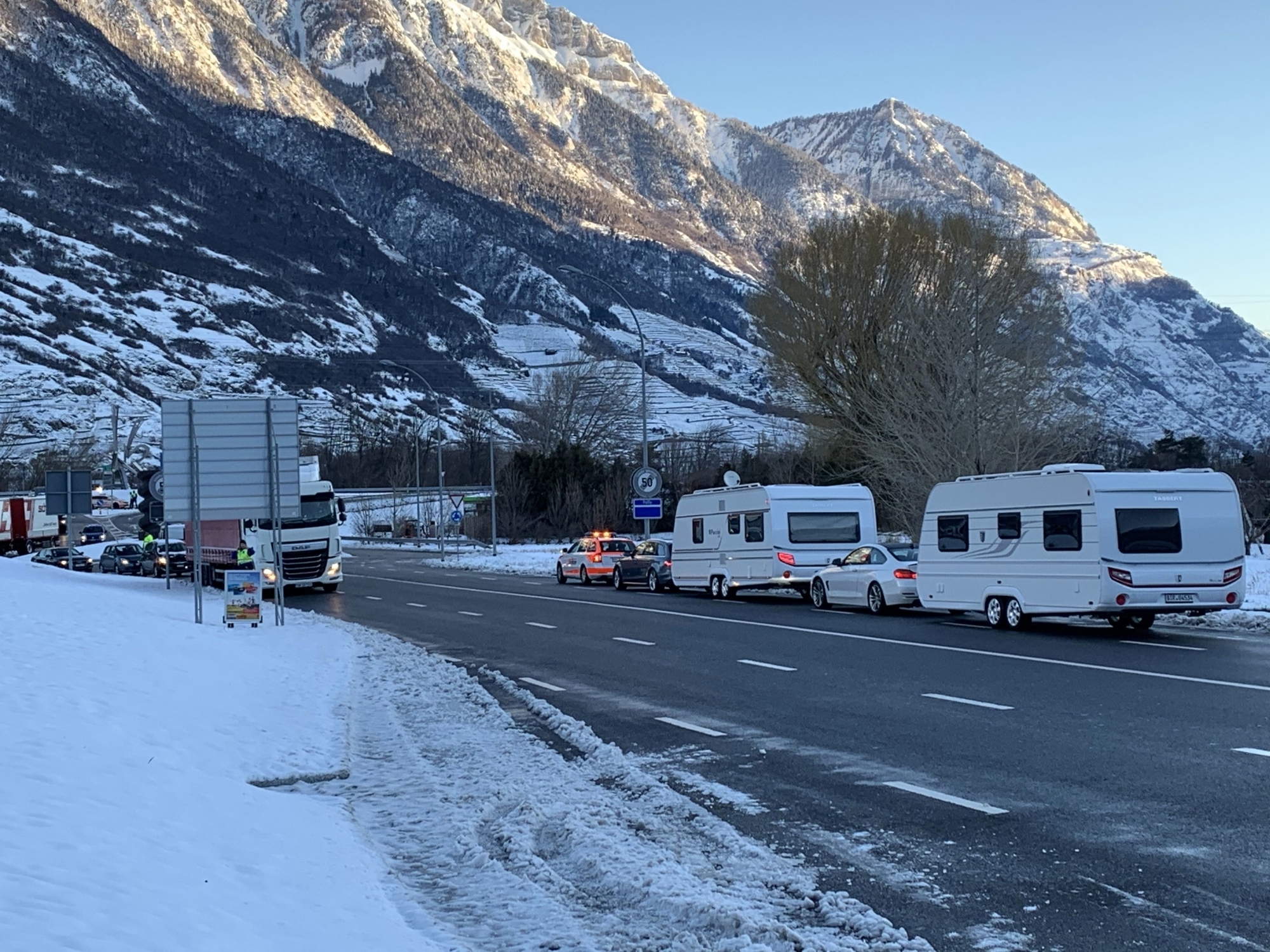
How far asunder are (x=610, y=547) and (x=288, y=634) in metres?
18.4

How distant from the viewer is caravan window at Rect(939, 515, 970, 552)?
2253 cm

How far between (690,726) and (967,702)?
9.44ft

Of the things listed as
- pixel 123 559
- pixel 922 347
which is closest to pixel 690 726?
pixel 922 347

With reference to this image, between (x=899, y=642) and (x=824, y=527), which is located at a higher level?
(x=824, y=527)

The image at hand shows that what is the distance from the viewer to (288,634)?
21.1 meters

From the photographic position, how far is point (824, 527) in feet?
98.6

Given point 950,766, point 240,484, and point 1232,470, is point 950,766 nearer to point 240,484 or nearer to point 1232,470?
point 240,484

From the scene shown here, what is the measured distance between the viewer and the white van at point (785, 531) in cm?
2969

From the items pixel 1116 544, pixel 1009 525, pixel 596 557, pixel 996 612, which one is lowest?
pixel 996 612

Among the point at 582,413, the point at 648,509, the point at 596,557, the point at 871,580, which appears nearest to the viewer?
the point at 871,580

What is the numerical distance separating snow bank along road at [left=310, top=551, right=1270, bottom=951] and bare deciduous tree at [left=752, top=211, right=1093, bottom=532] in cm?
1339

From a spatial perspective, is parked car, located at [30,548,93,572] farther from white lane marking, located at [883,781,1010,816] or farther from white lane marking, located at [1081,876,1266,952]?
white lane marking, located at [1081,876,1266,952]

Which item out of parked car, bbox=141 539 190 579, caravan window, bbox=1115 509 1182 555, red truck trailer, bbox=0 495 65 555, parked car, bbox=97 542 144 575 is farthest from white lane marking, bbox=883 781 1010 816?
red truck trailer, bbox=0 495 65 555

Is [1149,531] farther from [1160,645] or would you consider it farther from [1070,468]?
[1160,645]
